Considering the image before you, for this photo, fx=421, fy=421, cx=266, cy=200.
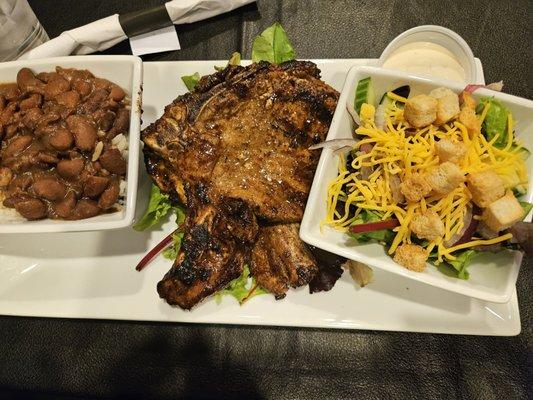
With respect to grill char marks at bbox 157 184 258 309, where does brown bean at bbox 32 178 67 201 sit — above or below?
above

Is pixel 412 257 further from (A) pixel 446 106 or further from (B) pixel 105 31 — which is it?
(B) pixel 105 31

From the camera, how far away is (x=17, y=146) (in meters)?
1.92

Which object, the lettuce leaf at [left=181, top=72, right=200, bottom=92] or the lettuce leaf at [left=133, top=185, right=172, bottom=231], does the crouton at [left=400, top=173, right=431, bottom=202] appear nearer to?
the lettuce leaf at [left=133, top=185, right=172, bottom=231]

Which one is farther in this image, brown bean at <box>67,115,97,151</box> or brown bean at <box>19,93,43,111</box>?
brown bean at <box>19,93,43,111</box>

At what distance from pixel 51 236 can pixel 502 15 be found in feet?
10.6

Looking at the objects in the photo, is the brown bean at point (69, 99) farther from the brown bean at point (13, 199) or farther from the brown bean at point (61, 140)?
the brown bean at point (13, 199)

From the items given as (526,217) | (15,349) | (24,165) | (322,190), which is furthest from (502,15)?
(15,349)

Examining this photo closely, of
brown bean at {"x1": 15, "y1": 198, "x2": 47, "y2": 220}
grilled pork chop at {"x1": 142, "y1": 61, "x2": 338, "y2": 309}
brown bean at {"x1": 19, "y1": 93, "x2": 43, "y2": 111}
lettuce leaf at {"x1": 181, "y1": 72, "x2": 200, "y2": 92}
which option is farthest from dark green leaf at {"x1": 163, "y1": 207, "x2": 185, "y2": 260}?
brown bean at {"x1": 19, "y1": 93, "x2": 43, "y2": 111}

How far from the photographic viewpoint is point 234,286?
2.07 meters

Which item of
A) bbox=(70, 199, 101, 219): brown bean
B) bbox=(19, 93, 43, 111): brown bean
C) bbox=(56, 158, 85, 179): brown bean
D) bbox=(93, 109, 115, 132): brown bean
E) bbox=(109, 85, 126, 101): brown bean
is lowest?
bbox=(70, 199, 101, 219): brown bean

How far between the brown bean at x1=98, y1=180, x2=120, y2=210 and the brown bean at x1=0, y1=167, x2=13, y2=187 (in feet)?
1.42

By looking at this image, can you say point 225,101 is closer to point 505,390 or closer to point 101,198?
point 101,198

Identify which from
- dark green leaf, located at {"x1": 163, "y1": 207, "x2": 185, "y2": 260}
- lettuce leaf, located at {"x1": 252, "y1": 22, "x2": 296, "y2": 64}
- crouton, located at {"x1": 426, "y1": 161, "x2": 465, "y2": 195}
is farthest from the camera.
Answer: lettuce leaf, located at {"x1": 252, "y1": 22, "x2": 296, "y2": 64}

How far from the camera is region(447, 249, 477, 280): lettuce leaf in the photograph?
5.40 feet
